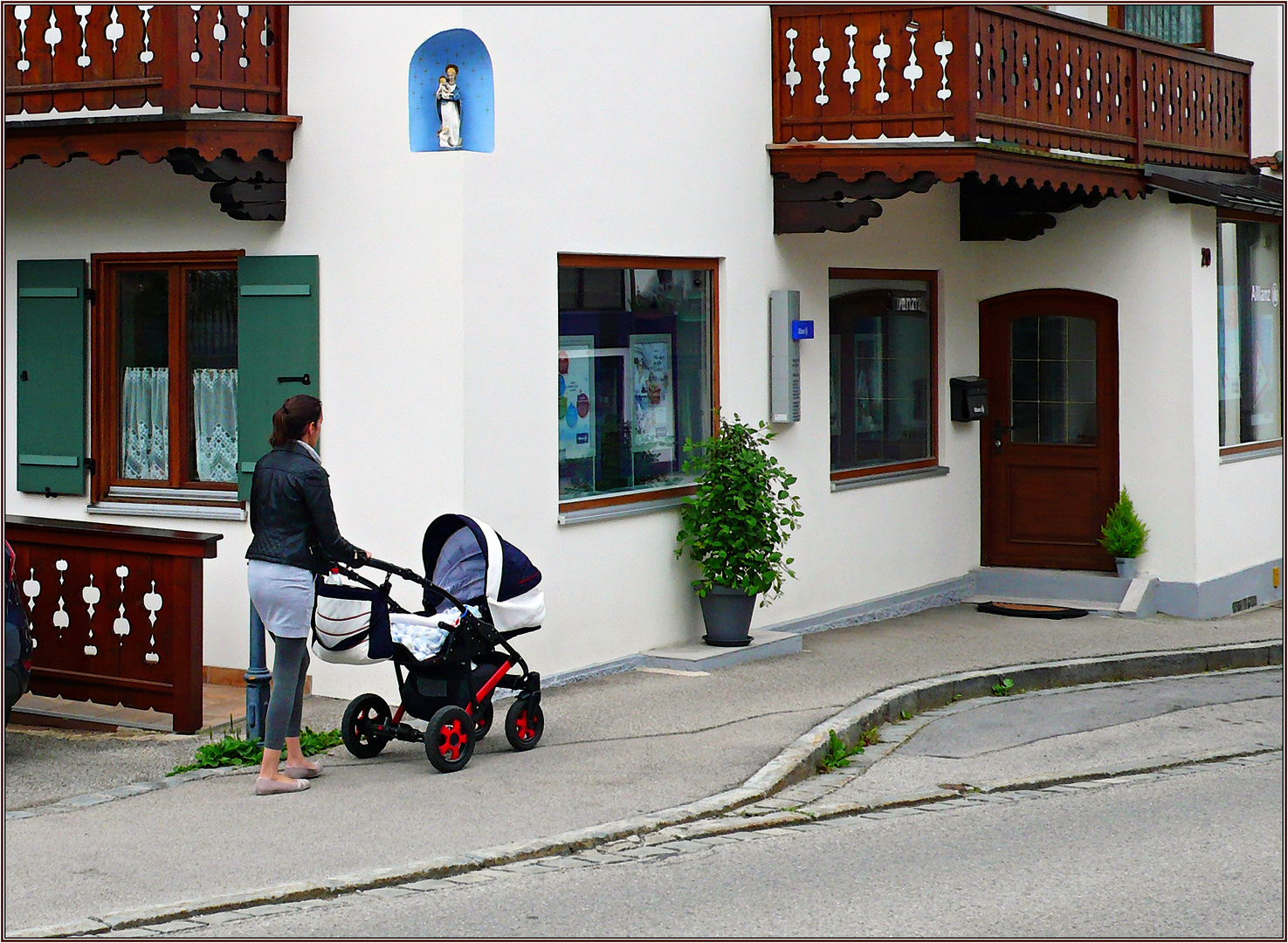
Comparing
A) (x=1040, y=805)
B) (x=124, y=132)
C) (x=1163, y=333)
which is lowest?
(x=1040, y=805)

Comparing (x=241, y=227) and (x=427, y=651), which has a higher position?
(x=241, y=227)

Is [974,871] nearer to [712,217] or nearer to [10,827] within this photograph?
[10,827]

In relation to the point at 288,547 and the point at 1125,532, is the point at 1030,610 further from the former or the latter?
the point at 288,547

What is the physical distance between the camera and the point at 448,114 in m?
10.2

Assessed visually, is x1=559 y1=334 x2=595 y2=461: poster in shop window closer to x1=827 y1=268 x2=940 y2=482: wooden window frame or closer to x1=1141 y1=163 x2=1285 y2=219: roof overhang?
x1=827 y1=268 x2=940 y2=482: wooden window frame

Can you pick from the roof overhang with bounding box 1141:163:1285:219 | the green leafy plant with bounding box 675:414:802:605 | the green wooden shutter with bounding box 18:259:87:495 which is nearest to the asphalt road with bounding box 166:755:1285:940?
the green leafy plant with bounding box 675:414:802:605

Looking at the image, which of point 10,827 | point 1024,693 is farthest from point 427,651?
point 1024,693

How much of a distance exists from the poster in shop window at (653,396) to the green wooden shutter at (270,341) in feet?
7.62

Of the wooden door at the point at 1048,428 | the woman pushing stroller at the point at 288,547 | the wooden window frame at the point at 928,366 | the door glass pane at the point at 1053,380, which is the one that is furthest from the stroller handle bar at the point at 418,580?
the door glass pane at the point at 1053,380

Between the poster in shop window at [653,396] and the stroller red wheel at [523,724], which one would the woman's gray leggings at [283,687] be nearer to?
the stroller red wheel at [523,724]

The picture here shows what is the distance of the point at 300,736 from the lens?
8.92 m

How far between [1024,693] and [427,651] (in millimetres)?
4677

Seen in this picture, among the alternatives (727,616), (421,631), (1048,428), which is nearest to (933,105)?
(727,616)

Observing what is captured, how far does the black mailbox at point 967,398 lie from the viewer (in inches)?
591
